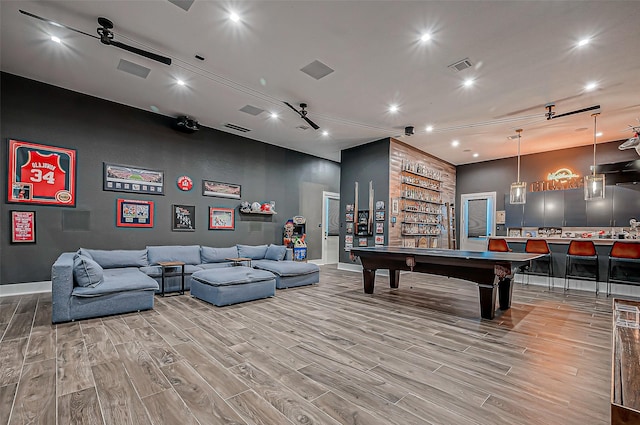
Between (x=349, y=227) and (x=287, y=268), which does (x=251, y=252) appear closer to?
(x=287, y=268)

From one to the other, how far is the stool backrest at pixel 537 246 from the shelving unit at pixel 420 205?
8.51 feet

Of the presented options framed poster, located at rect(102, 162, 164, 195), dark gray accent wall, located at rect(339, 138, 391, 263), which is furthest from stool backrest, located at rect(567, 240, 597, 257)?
framed poster, located at rect(102, 162, 164, 195)

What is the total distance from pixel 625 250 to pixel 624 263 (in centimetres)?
46

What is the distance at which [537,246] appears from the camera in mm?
6180

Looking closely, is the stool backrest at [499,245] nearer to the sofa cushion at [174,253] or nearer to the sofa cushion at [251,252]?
the sofa cushion at [251,252]

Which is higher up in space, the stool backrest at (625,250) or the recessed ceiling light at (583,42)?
the recessed ceiling light at (583,42)

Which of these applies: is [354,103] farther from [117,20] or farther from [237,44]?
[117,20]

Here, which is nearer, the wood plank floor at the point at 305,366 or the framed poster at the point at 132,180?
the wood plank floor at the point at 305,366

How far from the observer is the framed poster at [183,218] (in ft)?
20.7

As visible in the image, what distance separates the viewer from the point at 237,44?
3.71m

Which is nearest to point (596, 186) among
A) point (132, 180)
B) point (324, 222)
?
point (324, 222)

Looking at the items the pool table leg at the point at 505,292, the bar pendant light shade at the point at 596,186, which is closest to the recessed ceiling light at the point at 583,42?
the bar pendant light shade at the point at 596,186

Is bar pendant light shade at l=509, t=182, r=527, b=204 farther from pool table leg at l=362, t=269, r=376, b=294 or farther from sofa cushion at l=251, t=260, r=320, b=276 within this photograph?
sofa cushion at l=251, t=260, r=320, b=276

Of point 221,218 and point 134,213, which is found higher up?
point 134,213
